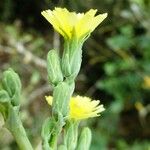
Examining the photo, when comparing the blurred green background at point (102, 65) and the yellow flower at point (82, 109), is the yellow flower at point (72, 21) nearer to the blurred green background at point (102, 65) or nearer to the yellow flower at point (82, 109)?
the yellow flower at point (82, 109)

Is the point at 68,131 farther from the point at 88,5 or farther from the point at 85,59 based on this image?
the point at 85,59

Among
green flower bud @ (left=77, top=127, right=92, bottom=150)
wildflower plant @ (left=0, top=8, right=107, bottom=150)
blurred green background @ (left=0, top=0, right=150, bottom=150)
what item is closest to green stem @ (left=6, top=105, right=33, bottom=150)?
wildflower plant @ (left=0, top=8, right=107, bottom=150)

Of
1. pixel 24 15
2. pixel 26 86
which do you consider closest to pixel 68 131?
pixel 26 86

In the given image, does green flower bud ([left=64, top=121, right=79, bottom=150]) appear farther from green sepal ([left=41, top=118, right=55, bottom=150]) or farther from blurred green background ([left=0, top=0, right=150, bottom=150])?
blurred green background ([left=0, top=0, right=150, bottom=150])

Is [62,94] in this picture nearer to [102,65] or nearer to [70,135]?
[70,135]

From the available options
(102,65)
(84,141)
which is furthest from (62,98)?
(102,65)

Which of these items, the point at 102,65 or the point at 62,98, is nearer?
the point at 62,98
